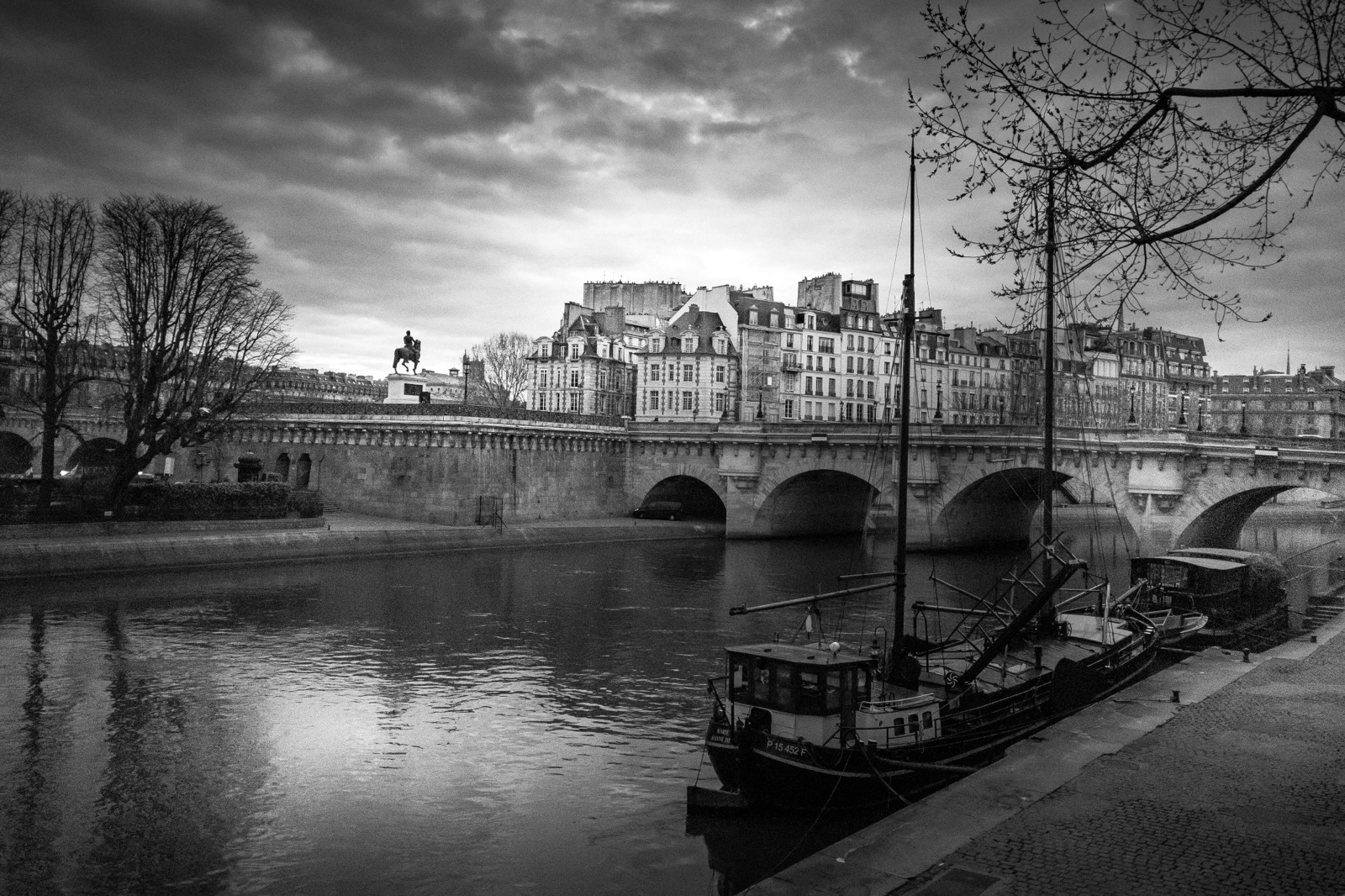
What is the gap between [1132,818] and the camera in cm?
1315

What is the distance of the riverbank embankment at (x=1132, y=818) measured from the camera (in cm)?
1121

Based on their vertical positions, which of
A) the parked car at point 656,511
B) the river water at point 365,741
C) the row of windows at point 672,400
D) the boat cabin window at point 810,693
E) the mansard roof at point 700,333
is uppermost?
the mansard roof at point 700,333

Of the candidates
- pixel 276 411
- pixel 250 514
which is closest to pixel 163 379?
pixel 250 514

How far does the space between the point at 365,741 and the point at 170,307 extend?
3383 cm

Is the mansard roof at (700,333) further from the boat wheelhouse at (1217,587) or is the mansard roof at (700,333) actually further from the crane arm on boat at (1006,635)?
the crane arm on boat at (1006,635)

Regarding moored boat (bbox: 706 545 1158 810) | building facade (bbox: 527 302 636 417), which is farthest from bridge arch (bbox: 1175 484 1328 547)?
building facade (bbox: 527 302 636 417)

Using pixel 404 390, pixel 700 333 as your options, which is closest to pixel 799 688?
pixel 404 390

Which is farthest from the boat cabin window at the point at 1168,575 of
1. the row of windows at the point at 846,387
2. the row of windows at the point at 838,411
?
the row of windows at the point at 846,387

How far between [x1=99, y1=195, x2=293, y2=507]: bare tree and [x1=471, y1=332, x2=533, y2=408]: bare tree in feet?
186

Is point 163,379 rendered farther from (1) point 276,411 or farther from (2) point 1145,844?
(2) point 1145,844

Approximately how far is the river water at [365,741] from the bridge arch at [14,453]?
3802 cm

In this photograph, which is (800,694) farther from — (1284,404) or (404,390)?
(1284,404)

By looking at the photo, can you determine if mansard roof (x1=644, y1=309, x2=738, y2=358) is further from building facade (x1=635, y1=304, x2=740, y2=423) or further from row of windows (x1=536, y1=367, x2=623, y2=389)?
row of windows (x1=536, y1=367, x2=623, y2=389)

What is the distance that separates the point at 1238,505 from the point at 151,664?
52867 millimetres
